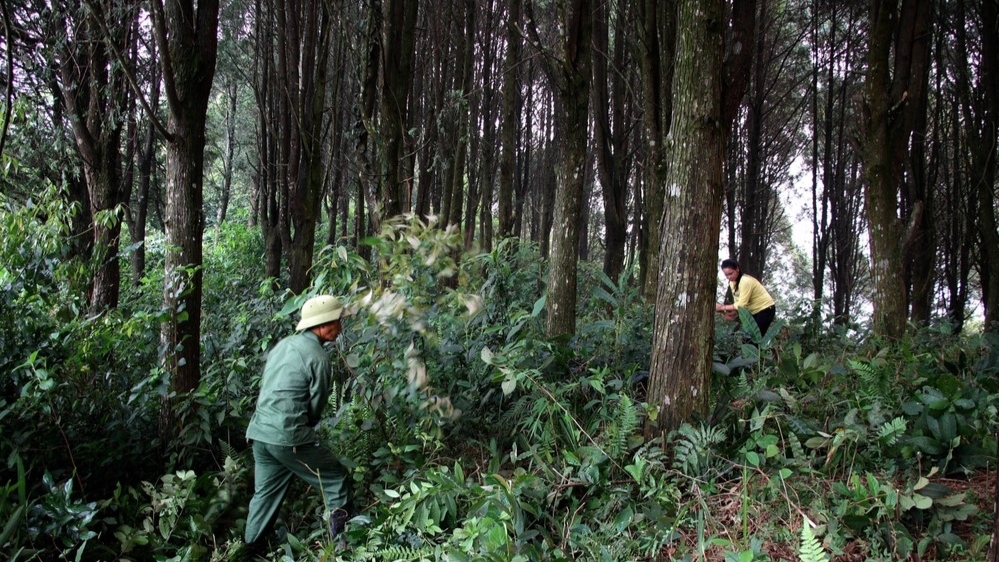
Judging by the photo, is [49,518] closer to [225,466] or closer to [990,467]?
[225,466]

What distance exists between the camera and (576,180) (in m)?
5.74

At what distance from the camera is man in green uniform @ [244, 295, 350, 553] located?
12.4ft

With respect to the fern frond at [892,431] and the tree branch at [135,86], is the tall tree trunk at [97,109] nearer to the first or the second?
the tree branch at [135,86]

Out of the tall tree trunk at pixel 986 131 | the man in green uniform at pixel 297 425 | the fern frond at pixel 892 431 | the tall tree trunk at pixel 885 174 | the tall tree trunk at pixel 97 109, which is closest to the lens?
the fern frond at pixel 892 431

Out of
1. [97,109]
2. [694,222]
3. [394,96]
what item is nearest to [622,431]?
[694,222]

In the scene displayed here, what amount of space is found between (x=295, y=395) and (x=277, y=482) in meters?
0.67

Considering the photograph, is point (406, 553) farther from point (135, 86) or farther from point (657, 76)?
point (657, 76)

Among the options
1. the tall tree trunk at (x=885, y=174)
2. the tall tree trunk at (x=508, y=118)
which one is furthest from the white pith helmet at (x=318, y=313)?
the tall tree trunk at (x=885, y=174)

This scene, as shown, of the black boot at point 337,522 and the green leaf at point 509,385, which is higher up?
the green leaf at point 509,385

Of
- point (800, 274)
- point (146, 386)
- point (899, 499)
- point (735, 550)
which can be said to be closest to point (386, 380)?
point (146, 386)

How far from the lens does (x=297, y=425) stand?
12.3 ft

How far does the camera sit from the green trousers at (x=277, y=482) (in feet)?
12.8

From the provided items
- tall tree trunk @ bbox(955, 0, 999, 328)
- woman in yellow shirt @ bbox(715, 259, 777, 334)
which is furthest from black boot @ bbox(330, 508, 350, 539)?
tall tree trunk @ bbox(955, 0, 999, 328)

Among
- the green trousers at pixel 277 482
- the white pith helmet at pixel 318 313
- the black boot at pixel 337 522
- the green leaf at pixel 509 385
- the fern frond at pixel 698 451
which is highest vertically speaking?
the white pith helmet at pixel 318 313
